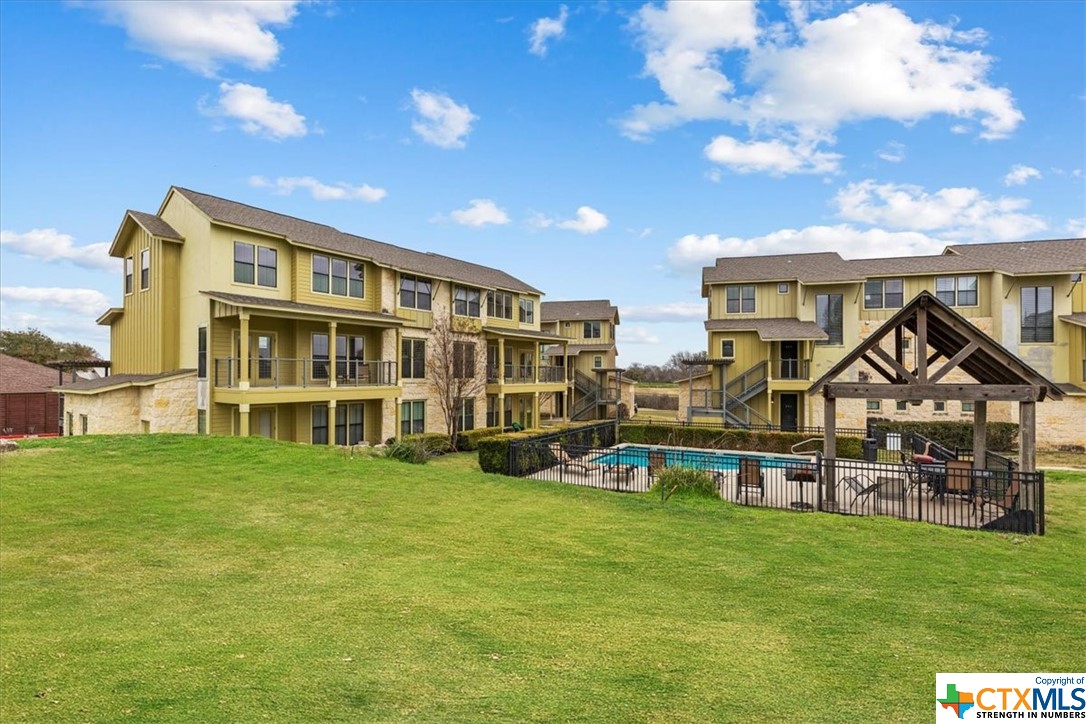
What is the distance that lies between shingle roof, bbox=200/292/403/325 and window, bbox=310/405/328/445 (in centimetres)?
413

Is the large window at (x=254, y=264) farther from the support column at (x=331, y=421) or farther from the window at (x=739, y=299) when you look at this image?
the window at (x=739, y=299)

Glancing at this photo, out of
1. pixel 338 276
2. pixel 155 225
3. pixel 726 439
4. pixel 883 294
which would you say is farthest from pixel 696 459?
pixel 883 294

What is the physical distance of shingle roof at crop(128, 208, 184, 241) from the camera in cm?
2053

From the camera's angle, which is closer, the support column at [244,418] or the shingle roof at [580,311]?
the support column at [244,418]

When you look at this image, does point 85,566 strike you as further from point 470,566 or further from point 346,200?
point 346,200

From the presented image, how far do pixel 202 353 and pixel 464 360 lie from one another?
11681mm

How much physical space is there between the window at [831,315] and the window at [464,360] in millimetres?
20200

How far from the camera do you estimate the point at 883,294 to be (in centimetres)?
3247

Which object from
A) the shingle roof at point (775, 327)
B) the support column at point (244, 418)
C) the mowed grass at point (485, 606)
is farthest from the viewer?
the shingle roof at point (775, 327)

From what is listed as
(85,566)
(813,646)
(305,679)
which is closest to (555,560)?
(813,646)

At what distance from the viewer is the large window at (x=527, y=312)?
36.8m

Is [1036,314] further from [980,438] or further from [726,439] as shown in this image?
[980,438]

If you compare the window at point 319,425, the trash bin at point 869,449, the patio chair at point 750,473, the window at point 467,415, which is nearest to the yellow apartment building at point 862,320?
the trash bin at point 869,449

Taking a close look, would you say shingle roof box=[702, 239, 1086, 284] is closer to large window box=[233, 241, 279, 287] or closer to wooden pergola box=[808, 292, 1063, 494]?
wooden pergola box=[808, 292, 1063, 494]
